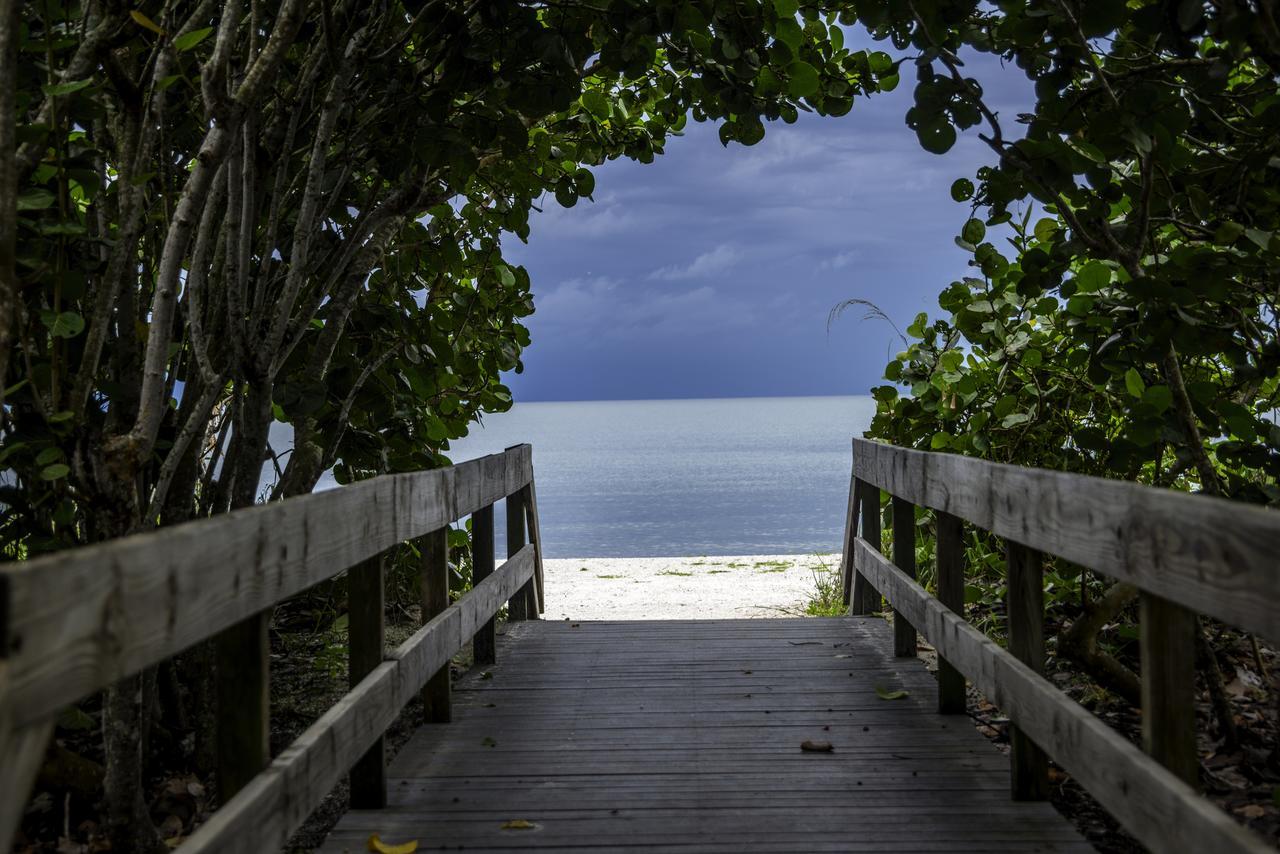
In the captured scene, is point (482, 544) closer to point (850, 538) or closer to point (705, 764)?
point (705, 764)

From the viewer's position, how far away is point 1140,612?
2.62m

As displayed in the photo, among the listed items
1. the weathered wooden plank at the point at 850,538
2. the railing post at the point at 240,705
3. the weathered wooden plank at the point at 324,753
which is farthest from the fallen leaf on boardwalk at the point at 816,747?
the weathered wooden plank at the point at 850,538

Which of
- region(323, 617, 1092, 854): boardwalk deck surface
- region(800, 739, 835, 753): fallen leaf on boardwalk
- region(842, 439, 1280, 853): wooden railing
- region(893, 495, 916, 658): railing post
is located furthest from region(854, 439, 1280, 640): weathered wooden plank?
region(893, 495, 916, 658): railing post

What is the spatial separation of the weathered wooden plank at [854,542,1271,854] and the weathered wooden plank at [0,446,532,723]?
1736mm

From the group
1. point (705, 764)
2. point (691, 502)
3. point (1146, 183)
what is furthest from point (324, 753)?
point (691, 502)

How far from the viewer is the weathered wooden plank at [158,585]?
4.50ft

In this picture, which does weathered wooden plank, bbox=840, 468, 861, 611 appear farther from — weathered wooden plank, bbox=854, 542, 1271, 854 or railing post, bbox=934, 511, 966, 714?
weathered wooden plank, bbox=854, 542, 1271, 854

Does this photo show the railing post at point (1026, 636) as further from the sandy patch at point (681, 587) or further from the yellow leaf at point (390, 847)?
the sandy patch at point (681, 587)

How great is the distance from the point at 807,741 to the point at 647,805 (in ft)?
2.67

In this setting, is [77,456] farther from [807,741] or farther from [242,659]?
[807,741]

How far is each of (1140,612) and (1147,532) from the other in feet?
1.83

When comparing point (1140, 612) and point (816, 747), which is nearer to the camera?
point (1140, 612)

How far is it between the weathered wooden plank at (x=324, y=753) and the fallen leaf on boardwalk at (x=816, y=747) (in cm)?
130

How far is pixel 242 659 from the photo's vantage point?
234 centimetres
